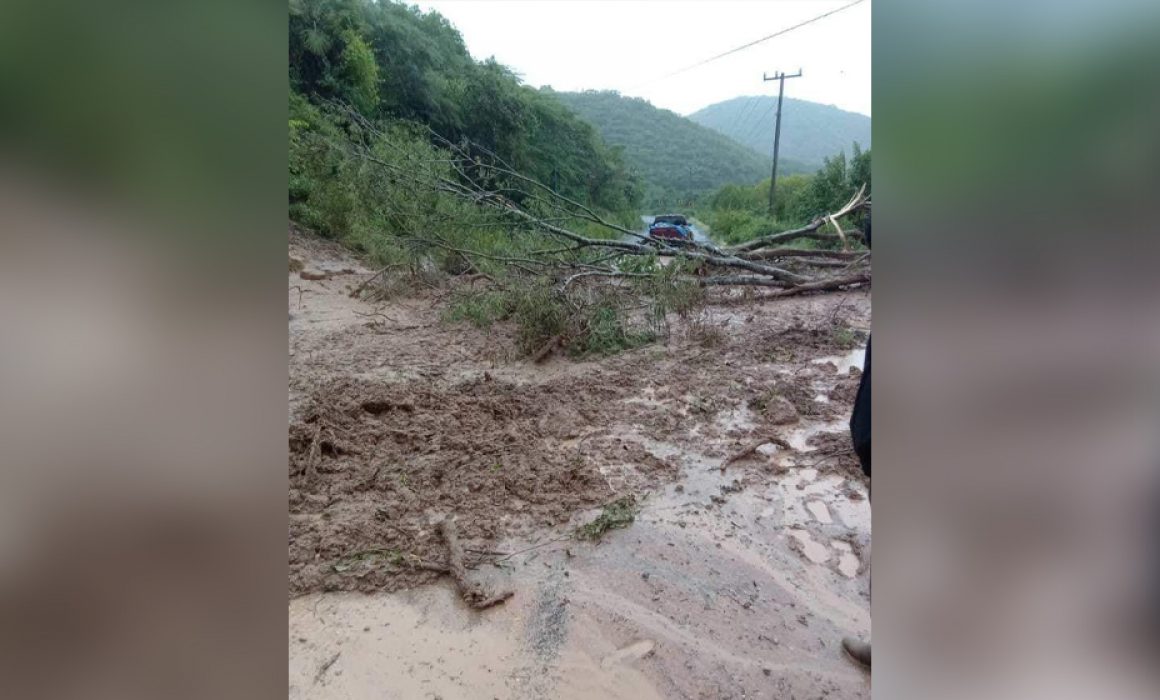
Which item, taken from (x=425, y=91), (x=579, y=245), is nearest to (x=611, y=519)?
(x=579, y=245)

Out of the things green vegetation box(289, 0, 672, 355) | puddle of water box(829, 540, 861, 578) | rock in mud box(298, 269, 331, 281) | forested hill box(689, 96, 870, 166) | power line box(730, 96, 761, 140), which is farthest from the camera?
power line box(730, 96, 761, 140)

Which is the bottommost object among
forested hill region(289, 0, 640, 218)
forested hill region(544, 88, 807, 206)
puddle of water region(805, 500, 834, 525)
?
puddle of water region(805, 500, 834, 525)

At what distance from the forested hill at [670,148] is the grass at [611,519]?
77.4 feet

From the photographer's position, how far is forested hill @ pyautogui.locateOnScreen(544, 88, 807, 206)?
27141 mm

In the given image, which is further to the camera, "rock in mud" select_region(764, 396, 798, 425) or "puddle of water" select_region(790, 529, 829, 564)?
"rock in mud" select_region(764, 396, 798, 425)

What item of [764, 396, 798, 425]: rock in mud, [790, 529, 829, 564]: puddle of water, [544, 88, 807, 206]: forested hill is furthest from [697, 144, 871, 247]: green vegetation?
[790, 529, 829, 564]: puddle of water

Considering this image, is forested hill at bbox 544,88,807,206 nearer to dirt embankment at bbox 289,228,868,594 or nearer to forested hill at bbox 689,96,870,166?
forested hill at bbox 689,96,870,166

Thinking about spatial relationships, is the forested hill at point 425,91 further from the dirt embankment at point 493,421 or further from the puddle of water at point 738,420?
the puddle of water at point 738,420

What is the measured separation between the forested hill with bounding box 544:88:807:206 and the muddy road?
2219cm
